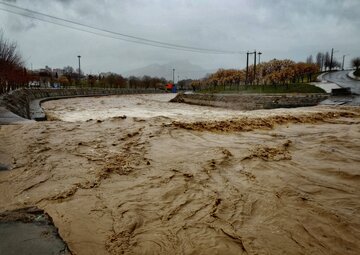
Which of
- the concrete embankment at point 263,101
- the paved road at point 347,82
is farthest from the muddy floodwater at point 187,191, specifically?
the paved road at point 347,82

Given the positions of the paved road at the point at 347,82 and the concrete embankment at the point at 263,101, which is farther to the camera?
the paved road at the point at 347,82

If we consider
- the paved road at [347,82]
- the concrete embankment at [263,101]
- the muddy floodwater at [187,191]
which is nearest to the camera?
the muddy floodwater at [187,191]

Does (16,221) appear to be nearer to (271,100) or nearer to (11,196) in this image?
(11,196)

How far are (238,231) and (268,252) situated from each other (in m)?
0.43

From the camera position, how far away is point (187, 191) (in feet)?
13.8

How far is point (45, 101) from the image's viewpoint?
28.4 m

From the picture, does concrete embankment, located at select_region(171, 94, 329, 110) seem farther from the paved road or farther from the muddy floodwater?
the muddy floodwater

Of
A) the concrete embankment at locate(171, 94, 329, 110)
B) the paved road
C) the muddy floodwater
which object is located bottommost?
the muddy floodwater

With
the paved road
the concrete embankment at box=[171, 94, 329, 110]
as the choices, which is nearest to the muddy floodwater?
the concrete embankment at box=[171, 94, 329, 110]

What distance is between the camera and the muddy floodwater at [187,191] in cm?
291

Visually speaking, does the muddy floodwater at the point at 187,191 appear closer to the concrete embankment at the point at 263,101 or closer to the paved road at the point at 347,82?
the concrete embankment at the point at 263,101

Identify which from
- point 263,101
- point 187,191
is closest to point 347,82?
point 263,101

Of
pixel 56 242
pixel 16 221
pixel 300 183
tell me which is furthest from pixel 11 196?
pixel 300 183

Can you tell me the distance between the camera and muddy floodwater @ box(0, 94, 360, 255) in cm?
291
